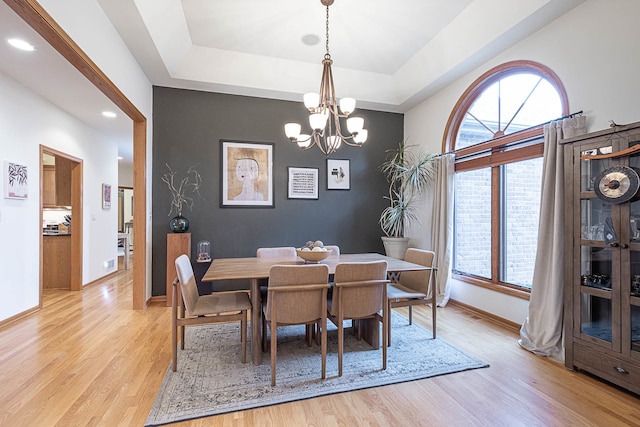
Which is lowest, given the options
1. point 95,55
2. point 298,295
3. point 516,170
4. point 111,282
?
point 111,282

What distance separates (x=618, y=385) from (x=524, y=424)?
3.02 ft

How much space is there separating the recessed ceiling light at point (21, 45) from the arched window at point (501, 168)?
4.54 meters

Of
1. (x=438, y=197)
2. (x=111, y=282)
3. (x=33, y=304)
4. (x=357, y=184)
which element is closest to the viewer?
(x=33, y=304)

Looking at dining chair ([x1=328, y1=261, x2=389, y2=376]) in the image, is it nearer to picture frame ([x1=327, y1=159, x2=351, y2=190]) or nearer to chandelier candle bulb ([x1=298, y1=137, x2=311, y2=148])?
chandelier candle bulb ([x1=298, y1=137, x2=311, y2=148])

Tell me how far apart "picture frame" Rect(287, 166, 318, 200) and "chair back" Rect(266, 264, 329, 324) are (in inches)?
101

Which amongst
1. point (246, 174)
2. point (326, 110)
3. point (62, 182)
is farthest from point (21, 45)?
point (62, 182)

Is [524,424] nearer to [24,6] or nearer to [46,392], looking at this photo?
[46,392]

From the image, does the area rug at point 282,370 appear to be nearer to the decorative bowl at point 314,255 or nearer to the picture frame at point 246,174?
the decorative bowl at point 314,255

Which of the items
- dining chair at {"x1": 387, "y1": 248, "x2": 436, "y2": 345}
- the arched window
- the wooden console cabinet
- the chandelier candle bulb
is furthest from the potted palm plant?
the wooden console cabinet

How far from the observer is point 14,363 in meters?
2.46

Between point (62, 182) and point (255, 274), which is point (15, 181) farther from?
point (255, 274)

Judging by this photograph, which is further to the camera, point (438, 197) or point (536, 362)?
point (438, 197)

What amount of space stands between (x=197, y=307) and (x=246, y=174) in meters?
2.37

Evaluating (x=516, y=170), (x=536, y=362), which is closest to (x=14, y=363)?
(x=536, y=362)
